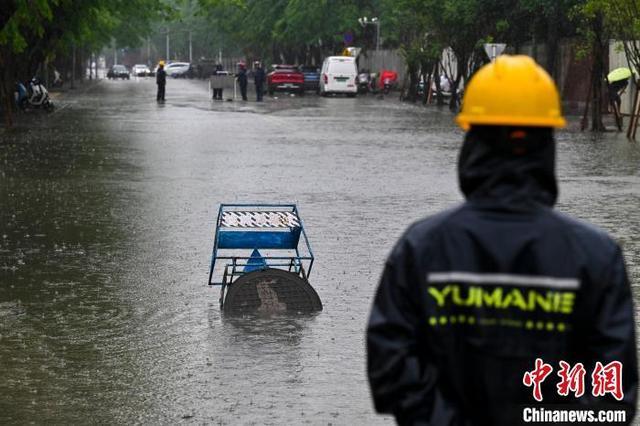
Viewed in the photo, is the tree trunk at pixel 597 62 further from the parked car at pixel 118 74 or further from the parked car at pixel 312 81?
the parked car at pixel 118 74

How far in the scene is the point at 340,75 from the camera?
6675cm

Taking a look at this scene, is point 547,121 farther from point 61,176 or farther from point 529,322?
point 61,176

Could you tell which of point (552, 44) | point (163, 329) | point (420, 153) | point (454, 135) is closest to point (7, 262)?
point (163, 329)

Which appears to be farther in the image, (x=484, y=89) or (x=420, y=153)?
(x=420, y=153)

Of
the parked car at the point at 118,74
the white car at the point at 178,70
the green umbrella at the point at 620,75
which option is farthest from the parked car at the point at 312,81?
the white car at the point at 178,70

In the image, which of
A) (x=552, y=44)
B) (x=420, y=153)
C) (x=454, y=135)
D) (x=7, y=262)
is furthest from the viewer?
(x=552, y=44)

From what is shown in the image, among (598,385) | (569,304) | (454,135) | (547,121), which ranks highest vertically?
(547,121)

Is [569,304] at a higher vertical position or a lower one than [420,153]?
higher

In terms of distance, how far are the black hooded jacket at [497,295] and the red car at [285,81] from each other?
66560mm

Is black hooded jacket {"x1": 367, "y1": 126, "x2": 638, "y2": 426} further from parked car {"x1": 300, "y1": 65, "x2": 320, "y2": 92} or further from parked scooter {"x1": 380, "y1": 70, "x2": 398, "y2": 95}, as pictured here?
parked car {"x1": 300, "y1": 65, "x2": 320, "y2": 92}

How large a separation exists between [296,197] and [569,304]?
15.1 meters

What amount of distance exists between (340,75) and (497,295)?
6371 centimetres

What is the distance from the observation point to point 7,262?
12.6 m

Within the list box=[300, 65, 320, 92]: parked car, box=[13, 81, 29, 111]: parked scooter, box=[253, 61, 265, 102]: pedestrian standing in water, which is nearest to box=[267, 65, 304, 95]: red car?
box=[300, 65, 320, 92]: parked car
